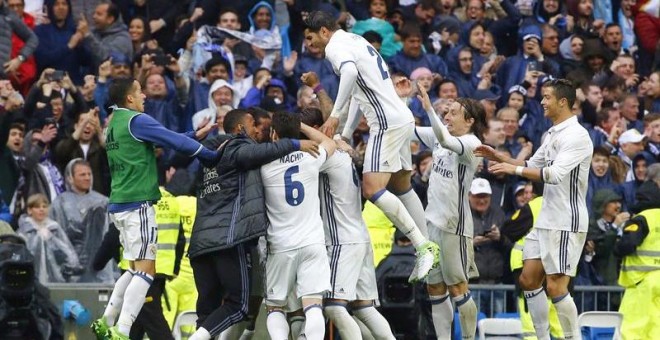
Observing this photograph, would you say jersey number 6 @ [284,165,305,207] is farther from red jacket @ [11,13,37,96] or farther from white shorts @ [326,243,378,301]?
red jacket @ [11,13,37,96]

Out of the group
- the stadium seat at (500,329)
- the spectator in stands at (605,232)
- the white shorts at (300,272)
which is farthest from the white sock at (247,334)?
the spectator in stands at (605,232)

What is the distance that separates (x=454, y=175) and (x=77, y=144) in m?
6.38

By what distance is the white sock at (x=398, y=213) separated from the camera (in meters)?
17.4

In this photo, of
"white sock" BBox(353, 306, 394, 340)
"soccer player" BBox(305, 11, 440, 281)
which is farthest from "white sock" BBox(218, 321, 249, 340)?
"soccer player" BBox(305, 11, 440, 281)

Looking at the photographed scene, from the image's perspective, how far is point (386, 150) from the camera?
17.5m

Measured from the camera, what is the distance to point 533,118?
25.2 meters

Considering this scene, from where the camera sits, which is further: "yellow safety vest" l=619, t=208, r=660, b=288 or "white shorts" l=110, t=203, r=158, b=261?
"yellow safety vest" l=619, t=208, r=660, b=288

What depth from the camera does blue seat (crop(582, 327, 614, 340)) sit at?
65.2 feet

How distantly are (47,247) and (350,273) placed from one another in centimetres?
492

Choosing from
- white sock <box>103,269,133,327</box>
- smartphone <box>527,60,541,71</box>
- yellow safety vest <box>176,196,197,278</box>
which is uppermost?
smartphone <box>527,60,541,71</box>

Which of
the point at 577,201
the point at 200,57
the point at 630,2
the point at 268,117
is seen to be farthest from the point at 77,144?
the point at 630,2

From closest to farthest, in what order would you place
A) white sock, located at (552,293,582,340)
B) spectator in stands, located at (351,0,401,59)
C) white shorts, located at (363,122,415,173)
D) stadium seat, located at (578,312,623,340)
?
white shorts, located at (363,122,415,173) → white sock, located at (552,293,582,340) → stadium seat, located at (578,312,623,340) → spectator in stands, located at (351,0,401,59)

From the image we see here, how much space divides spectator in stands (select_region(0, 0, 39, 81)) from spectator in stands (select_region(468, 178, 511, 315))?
6.35m

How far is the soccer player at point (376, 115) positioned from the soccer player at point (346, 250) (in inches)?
8.3
